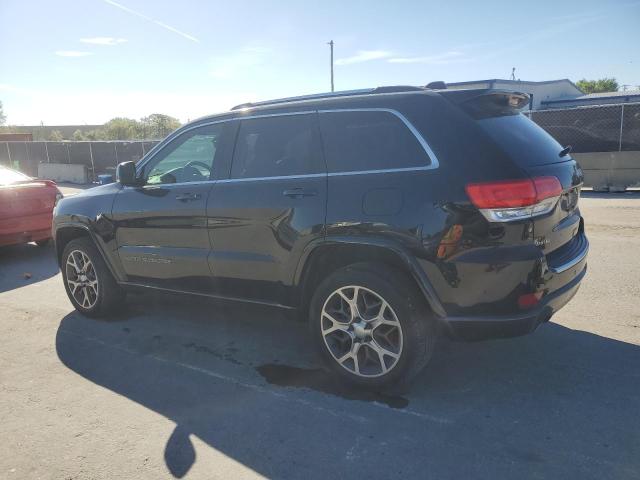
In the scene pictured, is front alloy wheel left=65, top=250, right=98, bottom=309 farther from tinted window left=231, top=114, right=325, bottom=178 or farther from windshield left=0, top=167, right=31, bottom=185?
windshield left=0, top=167, right=31, bottom=185

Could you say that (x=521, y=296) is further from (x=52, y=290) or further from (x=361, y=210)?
(x=52, y=290)

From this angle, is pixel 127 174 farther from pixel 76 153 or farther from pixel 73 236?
pixel 76 153

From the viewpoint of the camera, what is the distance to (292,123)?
12.6 ft

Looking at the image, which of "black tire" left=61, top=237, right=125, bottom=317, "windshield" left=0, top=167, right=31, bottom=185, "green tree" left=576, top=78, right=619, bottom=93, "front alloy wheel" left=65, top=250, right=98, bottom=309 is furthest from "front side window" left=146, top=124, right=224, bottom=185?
"green tree" left=576, top=78, right=619, bottom=93

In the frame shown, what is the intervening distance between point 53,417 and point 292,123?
102 inches

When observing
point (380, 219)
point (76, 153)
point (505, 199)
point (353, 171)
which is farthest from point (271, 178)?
point (76, 153)

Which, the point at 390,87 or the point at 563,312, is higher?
the point at 390,87

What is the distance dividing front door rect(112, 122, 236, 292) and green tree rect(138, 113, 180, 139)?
155 ft

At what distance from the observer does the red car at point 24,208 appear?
7707mm

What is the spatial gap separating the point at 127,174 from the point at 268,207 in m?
1.62

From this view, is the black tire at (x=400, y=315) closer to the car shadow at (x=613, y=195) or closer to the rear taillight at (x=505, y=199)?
the rear taillight at (x=505, y=199)

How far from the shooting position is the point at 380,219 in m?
3.22

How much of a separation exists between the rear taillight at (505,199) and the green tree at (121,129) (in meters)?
52.1

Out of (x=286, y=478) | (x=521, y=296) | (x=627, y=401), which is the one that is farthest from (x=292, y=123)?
(x=627, y=401)
